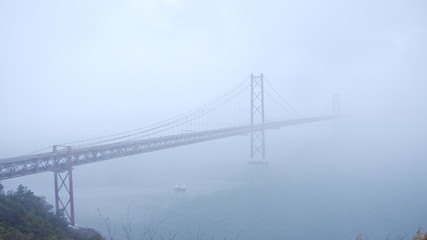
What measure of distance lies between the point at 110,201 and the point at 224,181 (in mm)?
4305

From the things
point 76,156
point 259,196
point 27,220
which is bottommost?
point 259,196

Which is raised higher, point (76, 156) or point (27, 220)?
point (76, 156)

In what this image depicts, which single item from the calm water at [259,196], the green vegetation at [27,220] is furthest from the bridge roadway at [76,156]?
the calm water at [259,196]

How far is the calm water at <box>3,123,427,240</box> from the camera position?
7344mm

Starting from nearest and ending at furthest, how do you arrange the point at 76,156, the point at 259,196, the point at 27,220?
the point at 27,220 → the point at 76,156 → the point at 259,196

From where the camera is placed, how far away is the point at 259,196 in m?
9.91

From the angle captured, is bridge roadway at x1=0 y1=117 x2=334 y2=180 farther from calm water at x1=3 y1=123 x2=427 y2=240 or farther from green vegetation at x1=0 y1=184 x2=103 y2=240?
calm water at x1=3 y1=123 x2=427 y2=240

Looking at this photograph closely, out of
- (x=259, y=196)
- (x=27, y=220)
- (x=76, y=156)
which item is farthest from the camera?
(x=259, y=196)

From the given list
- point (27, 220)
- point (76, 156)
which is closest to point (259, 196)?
point (76, 156)

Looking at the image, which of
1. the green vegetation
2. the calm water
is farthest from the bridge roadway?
the calm water

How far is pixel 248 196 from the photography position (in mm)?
9906

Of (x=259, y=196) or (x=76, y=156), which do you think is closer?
(x=76, y=156)

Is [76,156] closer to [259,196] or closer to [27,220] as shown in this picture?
[27,220]

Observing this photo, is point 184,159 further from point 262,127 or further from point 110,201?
point 110,201
